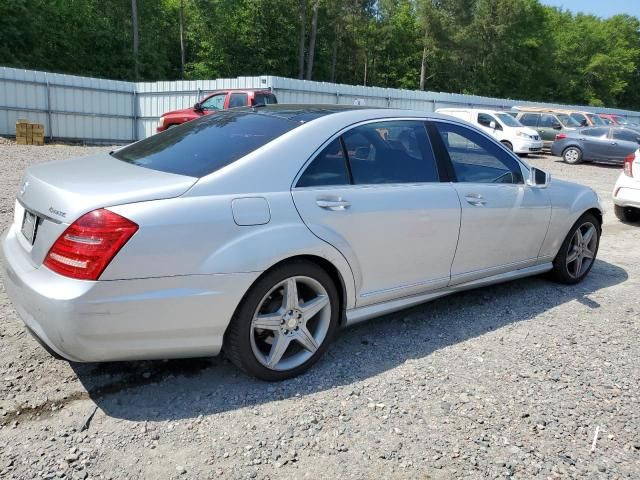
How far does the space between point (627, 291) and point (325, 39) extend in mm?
48559

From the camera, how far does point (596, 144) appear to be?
19359 mm

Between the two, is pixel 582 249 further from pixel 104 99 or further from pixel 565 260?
pixel 104 99

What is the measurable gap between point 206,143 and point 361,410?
1785mm

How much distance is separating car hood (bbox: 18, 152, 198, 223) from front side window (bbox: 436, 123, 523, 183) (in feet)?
6.80

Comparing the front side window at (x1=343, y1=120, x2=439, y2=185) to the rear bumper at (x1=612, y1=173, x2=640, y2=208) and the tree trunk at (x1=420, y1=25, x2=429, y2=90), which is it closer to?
the rear bumper at (x1=612, y1=173, x2=640, y2=208)

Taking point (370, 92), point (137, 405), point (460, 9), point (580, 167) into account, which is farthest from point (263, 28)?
point (137, 405)

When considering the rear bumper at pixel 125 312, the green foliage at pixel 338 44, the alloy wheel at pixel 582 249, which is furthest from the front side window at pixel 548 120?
the green foliage at pixel 338 44

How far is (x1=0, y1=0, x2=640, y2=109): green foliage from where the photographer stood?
39.1 metres

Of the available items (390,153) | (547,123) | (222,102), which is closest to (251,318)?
(390,153)

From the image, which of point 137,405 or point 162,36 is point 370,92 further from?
point 162,36

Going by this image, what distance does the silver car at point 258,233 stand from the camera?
262 cm

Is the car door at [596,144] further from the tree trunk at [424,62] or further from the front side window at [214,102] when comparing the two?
the tree trunk at [424,62]

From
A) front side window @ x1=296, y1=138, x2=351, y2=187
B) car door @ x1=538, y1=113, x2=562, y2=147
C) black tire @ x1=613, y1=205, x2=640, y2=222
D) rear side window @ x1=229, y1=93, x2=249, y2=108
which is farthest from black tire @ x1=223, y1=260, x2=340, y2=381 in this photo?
car door @ x1=538, y1=113, x2=562, y2=147

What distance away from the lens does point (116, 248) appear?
101 inches
